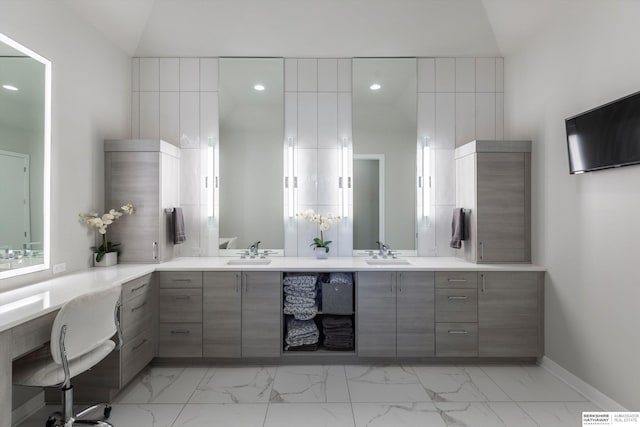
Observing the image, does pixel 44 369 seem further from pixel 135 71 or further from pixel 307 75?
pixel 307 75

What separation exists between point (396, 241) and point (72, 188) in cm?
295

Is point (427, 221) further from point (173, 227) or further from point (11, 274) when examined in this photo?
point (11, 274)

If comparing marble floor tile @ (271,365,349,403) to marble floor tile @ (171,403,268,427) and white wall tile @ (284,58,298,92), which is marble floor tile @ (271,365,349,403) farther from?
white wall tile @ (284,58,298,92)

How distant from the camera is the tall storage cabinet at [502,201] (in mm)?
3137

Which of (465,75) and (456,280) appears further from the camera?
(465,75)

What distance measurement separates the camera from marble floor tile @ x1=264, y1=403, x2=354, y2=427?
221 cm

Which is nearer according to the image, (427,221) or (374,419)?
(374,419)

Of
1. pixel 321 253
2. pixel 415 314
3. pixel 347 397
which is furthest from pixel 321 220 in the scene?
pixel 347 397

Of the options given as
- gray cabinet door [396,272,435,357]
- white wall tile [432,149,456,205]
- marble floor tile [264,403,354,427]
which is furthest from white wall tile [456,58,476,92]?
marble floor tile [264,403,354,427]

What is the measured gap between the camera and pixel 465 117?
364 centimetres

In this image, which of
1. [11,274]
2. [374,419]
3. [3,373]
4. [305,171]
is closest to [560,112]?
[305,171]

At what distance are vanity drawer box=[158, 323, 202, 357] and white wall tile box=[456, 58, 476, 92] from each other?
3488 mm

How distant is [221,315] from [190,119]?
2039mm

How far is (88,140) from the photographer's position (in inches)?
117
